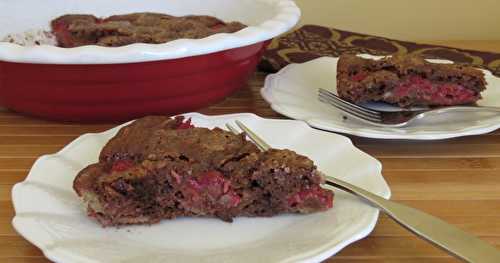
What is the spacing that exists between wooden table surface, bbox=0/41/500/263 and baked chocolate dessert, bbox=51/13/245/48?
0.14 metres

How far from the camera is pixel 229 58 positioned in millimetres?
1005

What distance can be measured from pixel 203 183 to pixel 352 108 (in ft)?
1.04

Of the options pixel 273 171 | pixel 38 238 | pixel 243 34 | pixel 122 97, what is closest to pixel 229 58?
pixel 243 34

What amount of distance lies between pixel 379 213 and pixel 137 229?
0.25 m

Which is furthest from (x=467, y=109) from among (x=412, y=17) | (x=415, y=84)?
(x=412, y=17)

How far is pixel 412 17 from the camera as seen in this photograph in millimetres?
1753

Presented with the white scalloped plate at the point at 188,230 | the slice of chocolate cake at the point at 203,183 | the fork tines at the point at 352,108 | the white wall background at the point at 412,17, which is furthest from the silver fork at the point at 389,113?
the white wall background at the point at 412,17

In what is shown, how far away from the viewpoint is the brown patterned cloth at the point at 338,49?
4.08 feet

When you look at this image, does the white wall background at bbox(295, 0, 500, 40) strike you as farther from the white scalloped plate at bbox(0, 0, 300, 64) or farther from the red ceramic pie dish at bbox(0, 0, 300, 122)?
the red ceramic pie dish at bbox(0, 0, 300, 122)

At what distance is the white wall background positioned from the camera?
1.72m

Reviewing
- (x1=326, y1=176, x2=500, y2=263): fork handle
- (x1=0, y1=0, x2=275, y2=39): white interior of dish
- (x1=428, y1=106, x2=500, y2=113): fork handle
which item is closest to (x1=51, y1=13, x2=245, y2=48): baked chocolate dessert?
(x1=0, y1=0, x2=275, y2=39): white interior of dish

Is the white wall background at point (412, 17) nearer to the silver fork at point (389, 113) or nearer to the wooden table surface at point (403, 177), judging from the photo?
the wooden table surface at point (403, 177)

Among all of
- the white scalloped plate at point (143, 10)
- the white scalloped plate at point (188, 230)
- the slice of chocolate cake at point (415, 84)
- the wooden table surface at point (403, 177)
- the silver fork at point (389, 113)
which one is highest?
the white scalloped plate at point (143, 10)

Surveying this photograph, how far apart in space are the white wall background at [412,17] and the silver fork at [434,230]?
1.04m
